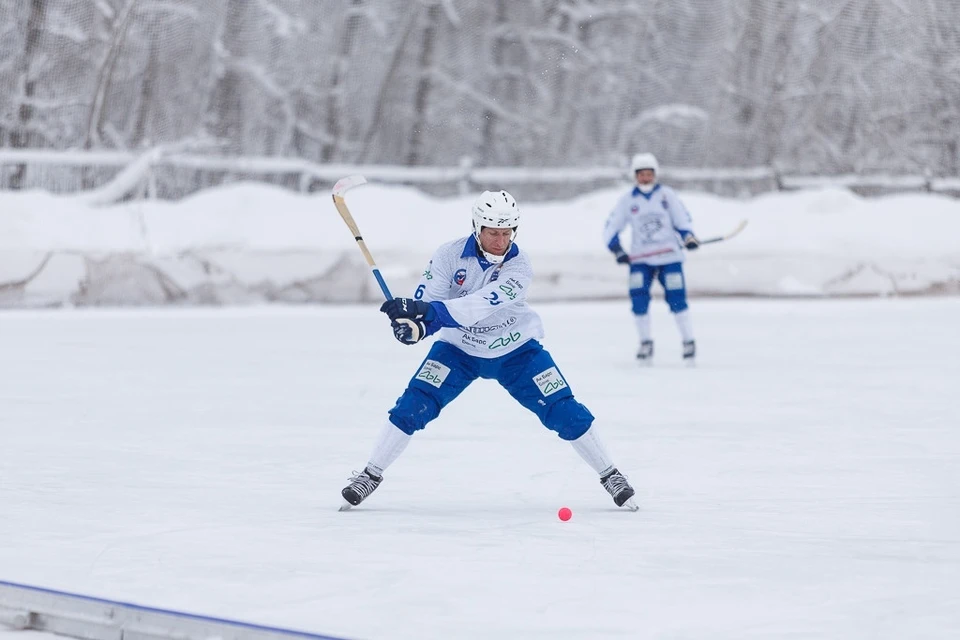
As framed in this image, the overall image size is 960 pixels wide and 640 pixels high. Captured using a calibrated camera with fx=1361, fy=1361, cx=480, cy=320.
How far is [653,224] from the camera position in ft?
32.7

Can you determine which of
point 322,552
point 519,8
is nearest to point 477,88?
point 519,8

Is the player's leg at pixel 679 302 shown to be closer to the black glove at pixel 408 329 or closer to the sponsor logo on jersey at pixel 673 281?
the sponsor logo on jersey at pixel 673 281

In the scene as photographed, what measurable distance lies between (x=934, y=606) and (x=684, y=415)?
387 cm

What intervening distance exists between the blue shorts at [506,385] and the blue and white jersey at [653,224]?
5.31 meters

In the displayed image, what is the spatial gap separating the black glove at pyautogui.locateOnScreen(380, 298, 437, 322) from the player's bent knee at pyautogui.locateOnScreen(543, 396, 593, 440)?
582 mm

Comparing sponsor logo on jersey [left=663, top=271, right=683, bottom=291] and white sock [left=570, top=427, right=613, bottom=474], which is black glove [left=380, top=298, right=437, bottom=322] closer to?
white sock [left=570, top=427, right=613, bottom=474]

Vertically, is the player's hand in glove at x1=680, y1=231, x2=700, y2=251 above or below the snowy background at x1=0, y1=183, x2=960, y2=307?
above

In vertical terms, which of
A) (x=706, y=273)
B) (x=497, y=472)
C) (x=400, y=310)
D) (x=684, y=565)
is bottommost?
(x=706, y=273)

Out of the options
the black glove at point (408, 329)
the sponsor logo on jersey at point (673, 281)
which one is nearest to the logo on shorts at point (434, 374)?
the black glove at point (408, 329)

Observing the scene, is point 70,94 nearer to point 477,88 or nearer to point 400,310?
point 477,88

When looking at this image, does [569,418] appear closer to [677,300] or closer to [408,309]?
[408,309]

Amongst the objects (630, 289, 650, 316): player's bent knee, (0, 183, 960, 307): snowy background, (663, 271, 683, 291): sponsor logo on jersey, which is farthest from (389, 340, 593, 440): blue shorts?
(0, 183, 960, 307): snowy background

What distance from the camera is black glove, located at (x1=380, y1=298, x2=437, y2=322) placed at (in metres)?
4.30

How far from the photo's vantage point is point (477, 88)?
1981 cm
